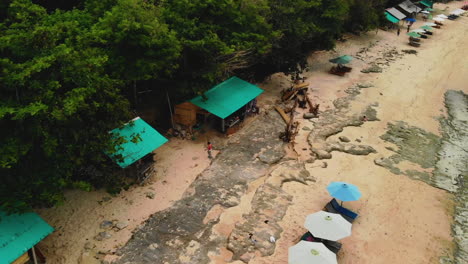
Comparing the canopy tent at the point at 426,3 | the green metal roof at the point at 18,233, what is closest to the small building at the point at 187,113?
the green metal roof at the point at 18,233

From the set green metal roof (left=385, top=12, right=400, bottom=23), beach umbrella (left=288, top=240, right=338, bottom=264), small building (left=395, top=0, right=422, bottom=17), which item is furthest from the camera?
small building (left=395, top=0, right=422, bottom=17)

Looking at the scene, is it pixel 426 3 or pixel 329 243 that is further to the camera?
pixel 426 3

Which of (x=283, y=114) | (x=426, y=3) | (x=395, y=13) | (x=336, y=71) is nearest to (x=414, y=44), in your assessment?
(x=395, y=13)

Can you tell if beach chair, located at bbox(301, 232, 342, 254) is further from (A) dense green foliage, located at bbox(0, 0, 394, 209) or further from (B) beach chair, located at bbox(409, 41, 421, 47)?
(B) beach chair, located at bbox(409, 41, 421, 47)

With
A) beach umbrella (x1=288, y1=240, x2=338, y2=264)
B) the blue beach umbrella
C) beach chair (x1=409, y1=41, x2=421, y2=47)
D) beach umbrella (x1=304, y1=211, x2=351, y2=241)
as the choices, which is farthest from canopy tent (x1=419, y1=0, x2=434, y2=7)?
beach umbrella (x1=288, y1=240, x2=338, y2=264)

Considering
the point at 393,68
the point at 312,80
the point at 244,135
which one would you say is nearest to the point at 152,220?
the point at 244,135

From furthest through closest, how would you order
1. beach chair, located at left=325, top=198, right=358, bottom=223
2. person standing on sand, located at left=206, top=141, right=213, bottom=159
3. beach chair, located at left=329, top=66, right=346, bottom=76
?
beach chair, located at left=329, top=66, right=346, bottom=76 < person standing on sand, located at left=206, top=141, right=213, bottom=159 < beach chair, located at left=325, top=198, right=358, bottom=223

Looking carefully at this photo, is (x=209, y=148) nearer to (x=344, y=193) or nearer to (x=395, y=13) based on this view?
(x=344, y=193)
